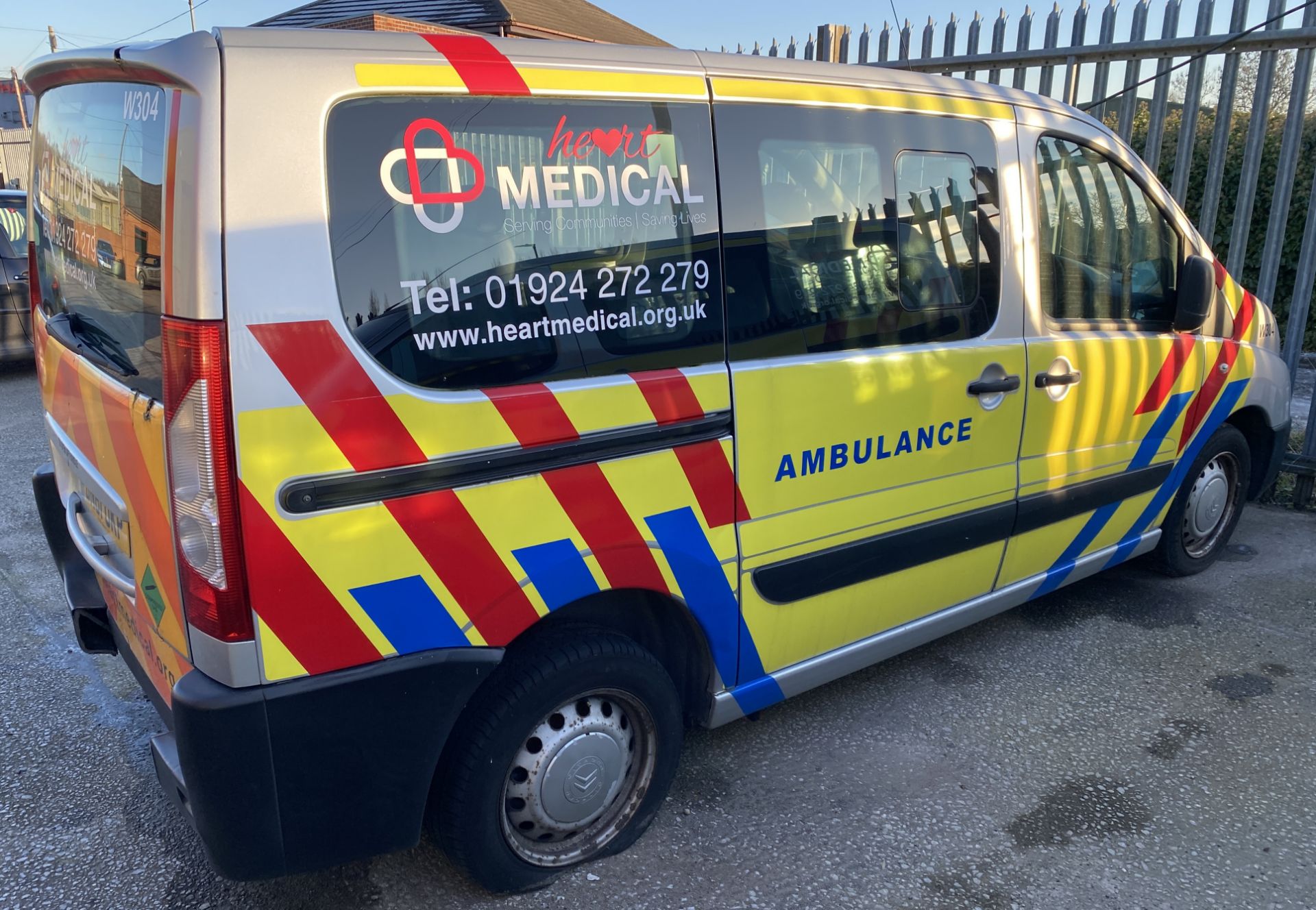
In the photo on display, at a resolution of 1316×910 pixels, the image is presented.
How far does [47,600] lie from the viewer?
3855 mm

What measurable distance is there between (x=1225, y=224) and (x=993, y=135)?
6937 mm

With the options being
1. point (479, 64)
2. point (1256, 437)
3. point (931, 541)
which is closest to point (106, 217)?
point (479, 64)

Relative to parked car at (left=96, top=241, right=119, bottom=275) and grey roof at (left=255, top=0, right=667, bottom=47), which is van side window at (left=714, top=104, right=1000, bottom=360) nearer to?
parked car at (left=96, top=241, right=119, bottom=275)

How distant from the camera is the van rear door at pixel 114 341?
1.80 m

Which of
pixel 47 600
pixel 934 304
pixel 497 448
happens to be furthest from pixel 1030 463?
pixel 47 600

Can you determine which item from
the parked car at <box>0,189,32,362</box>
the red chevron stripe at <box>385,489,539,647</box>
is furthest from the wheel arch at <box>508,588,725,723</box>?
the parked car at <box>0,189,32,362</box>

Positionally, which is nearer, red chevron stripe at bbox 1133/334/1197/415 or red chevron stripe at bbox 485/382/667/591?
red chevron stripe at bbox 485/382/667/591

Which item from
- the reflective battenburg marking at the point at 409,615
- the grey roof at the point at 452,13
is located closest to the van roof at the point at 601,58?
the reflective battenburg marking at the point at 409,615

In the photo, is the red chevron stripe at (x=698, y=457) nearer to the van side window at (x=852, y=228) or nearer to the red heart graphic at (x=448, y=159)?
the van side window at (x=852, y=228)

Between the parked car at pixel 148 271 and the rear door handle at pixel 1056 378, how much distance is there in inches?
98.0

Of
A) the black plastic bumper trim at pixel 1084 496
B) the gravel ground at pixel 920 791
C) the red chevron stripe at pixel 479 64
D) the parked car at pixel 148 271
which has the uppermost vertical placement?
the red chevron stripe at pixel 479 64

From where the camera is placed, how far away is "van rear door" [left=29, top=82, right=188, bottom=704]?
1797 millimetres

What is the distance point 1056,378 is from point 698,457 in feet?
4.74

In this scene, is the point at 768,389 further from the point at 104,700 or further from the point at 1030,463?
the point at 104,700
